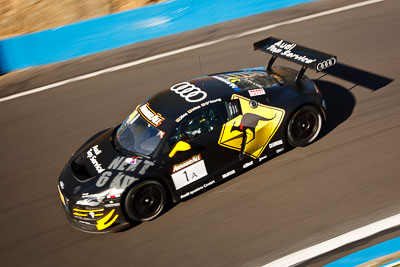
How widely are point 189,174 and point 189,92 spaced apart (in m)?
1.28

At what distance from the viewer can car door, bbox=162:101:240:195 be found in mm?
6258

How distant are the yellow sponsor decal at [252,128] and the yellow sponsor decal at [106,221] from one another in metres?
1.79

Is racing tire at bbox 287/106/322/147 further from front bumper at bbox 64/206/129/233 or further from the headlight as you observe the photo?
the headlight

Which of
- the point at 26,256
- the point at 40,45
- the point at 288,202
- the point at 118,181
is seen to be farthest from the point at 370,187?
the point at 40,45

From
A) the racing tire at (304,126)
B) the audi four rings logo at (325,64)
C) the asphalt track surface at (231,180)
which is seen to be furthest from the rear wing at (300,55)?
the asphalt track surface at (231,180)

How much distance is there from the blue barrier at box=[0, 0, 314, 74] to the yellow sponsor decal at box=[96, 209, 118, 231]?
6.59 meters

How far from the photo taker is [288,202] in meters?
6.29

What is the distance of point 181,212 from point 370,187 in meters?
2.67

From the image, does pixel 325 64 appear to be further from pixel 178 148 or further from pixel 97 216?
pixel 97 216

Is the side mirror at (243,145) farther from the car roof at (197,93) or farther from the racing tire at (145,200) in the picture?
the racing tire at (145,200)

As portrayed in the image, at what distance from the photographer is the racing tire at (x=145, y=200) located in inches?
238

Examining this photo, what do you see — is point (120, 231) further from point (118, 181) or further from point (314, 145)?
point (314, 145)

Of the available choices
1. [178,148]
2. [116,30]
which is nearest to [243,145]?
[178,148]

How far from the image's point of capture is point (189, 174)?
250 inches
